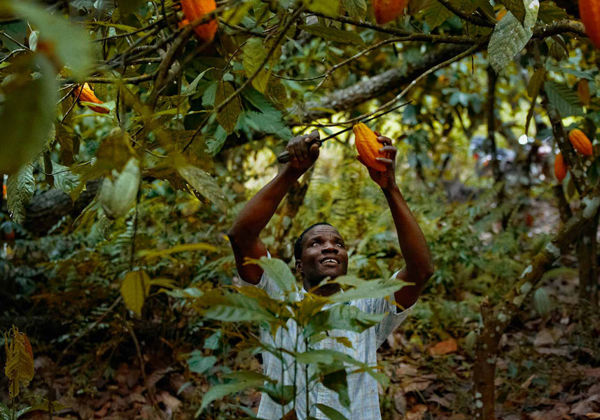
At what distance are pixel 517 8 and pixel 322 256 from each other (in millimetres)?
994

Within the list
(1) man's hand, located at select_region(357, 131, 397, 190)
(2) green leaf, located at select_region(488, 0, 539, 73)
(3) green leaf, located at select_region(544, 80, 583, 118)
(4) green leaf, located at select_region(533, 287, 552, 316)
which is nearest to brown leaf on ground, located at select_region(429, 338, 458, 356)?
(4) green leaf, located at select_region(533, 287, 552, 316)

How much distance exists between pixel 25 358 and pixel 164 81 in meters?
0.95

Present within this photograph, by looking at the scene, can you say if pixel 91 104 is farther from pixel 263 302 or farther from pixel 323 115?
pixel 323 115

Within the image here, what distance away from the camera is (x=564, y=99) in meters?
1.97

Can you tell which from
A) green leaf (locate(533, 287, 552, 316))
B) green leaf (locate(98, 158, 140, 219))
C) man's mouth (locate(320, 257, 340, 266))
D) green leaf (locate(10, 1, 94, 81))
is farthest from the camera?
green leaf (locate(533, 287, 552, 316))

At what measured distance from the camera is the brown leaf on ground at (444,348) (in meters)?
3.12

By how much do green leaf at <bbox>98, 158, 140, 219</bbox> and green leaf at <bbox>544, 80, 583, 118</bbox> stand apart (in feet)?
5.37

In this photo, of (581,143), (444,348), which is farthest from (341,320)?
(444,348)

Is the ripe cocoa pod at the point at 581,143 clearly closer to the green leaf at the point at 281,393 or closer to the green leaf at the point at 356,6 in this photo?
the green leaf at the point at 356,6

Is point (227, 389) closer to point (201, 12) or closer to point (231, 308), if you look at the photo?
point (231, 308)

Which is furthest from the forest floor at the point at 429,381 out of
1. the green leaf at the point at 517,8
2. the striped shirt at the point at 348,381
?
the green leaf at the point at 517,8

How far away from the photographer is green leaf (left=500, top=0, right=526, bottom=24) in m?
1.03

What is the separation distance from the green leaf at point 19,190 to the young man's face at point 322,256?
2.80 ft

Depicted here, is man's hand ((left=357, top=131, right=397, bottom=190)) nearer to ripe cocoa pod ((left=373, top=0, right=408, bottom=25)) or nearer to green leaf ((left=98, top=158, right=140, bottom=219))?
ripe cocoa pod ((left=373, top=0, right=408, bottom=25))
